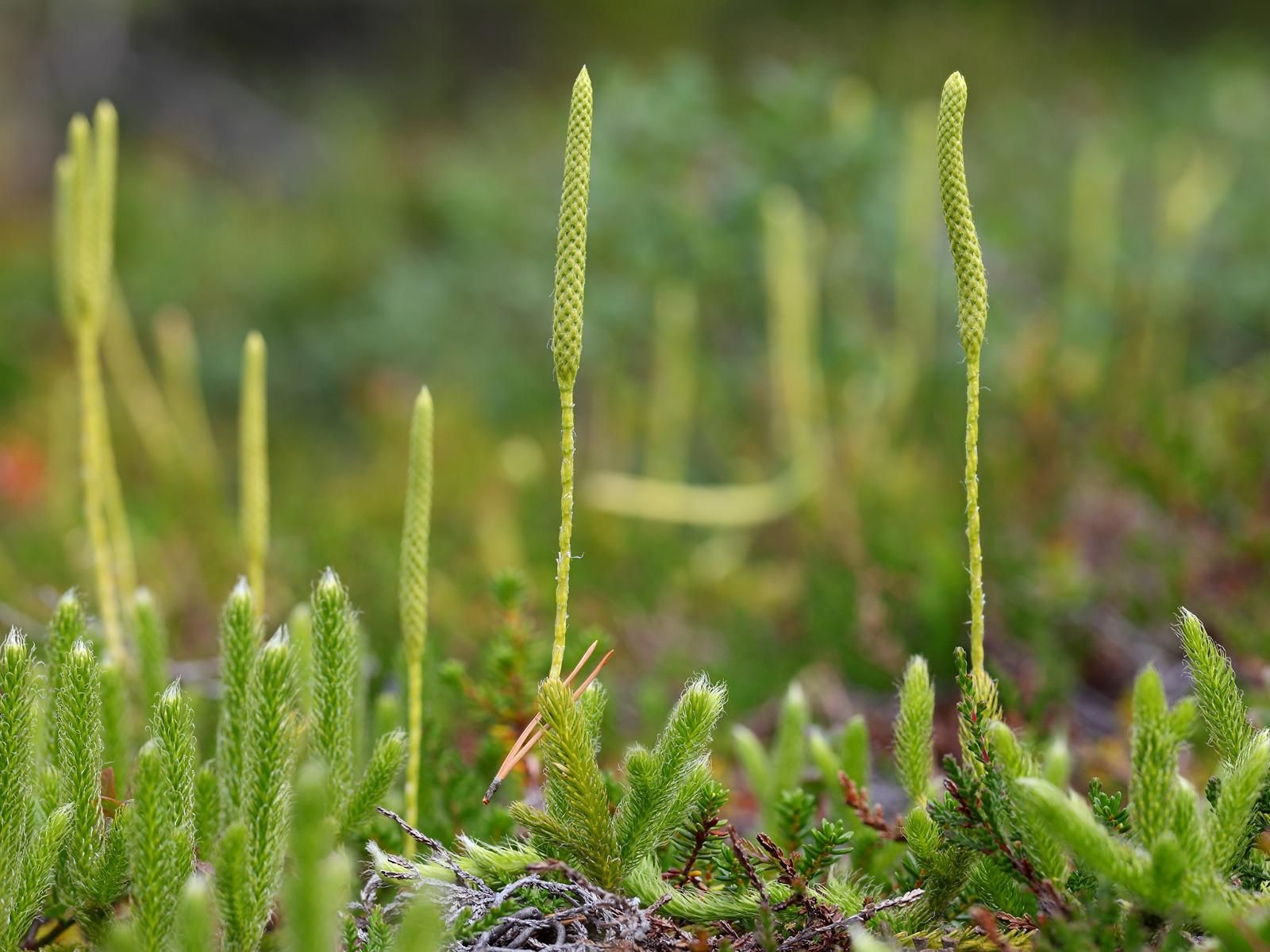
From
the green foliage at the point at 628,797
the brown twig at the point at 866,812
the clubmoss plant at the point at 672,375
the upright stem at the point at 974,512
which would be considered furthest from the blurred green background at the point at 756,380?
the green foliage at the point at 628,797

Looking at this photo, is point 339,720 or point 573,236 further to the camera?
point 339,720

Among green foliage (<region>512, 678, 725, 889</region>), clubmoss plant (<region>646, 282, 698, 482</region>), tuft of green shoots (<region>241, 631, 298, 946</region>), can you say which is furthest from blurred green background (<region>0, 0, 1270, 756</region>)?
tuft of green shoots (<region>241, 631, 298, 946</region>)

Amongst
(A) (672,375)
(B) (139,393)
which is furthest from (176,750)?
(B) (139,393)

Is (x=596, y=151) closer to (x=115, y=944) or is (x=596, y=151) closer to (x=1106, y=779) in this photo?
(x=1106, y=779)

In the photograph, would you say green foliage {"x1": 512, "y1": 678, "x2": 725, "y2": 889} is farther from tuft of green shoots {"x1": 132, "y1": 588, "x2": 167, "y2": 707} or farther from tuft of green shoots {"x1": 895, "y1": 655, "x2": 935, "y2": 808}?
tuft of green shoots {"x1": 132, "y1": 588, "x2": 167, "y2": 707}

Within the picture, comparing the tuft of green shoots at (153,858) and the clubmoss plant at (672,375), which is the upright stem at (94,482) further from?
the clubmoss plant at (672,375)

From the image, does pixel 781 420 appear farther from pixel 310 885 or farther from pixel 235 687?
pixel 310 885

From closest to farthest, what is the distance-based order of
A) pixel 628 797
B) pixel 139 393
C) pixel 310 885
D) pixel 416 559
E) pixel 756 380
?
pixel 310 885, pixel 628 797, pixel 416 559, pixel 756 380, pixel 139 393
